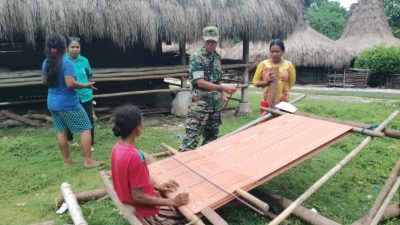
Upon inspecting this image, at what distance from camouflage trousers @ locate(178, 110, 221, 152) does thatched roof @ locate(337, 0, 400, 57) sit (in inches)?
826

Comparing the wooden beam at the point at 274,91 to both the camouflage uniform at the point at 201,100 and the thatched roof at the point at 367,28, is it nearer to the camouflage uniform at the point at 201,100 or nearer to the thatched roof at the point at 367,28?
the camouflage uniform at the point at 201,100

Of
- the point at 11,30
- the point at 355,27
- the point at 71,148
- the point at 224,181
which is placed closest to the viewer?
the point at 224,181

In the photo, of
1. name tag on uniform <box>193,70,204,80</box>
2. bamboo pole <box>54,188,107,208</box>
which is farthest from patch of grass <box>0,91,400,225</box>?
name tag on uniform <box>193,70,204,80</box>

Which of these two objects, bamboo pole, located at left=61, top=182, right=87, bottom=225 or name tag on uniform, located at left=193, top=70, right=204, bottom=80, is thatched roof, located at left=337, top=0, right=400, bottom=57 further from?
bamboo pole, located at left=61, top=182, right=87, bottom=225

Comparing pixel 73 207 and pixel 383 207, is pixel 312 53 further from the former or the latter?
pixel 73 207

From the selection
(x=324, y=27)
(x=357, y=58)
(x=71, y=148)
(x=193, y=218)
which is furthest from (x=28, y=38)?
(x=324, y=27)

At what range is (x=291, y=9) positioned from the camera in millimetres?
9656

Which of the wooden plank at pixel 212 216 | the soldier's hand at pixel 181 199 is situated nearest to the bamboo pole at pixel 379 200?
the wooden plank at pixel 212 216

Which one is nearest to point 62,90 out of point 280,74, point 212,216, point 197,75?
point 197,75

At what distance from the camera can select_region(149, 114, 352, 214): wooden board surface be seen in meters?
2.81

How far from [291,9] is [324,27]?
28.1 m

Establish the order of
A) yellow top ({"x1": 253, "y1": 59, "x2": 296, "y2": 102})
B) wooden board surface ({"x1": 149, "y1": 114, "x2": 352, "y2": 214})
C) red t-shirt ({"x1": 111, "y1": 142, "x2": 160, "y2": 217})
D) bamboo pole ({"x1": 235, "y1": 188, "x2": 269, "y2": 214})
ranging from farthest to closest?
yellow top ({"x1": 253, "y1": 59, "x2": 296, "y2": 102})
wooden board surface ({"x1": 149, "y1": 114, "x2": 352, "y2": 214})
bamboo pole ({"x1": 235, "y1": 188, "x2": 269, "y2": 214})
red t-shirt ({"x1": 111, "y1": 142, "x2": 160, "y2": 217})

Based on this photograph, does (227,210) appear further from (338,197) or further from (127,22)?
(127,22)

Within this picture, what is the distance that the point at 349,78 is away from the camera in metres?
20.4
